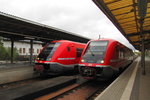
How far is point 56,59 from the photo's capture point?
31.1 ft

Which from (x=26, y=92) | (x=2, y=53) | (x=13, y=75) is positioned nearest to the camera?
(x=26, y=92)

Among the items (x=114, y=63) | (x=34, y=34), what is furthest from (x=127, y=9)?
(x=34, y=34)

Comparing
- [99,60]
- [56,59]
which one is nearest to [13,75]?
[56,59]

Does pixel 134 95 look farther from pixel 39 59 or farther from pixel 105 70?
pixel 39 59

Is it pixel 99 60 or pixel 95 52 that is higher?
pixel 95 52

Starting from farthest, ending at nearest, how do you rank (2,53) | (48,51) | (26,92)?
(2,53) < (48,51) < (26,92)

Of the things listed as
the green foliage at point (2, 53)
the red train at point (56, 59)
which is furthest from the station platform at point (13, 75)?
the green foliage at point (2, 53)

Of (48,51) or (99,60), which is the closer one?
(99,60)

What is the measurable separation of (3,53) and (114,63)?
20967mm

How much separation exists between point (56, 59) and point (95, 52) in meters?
2.62

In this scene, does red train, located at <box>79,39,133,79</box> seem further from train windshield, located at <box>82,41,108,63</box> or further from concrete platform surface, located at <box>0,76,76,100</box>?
concrete platform surface, located at <box>0,76,76,100</box>

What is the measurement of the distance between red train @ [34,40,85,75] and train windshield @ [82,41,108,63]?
1.78 meters

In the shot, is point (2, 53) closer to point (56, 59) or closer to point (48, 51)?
point (48, 51)

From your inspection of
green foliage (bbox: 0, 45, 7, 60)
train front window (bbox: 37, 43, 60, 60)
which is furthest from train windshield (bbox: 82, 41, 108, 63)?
green foliage (bbox: 0, 45, 7, 60)
